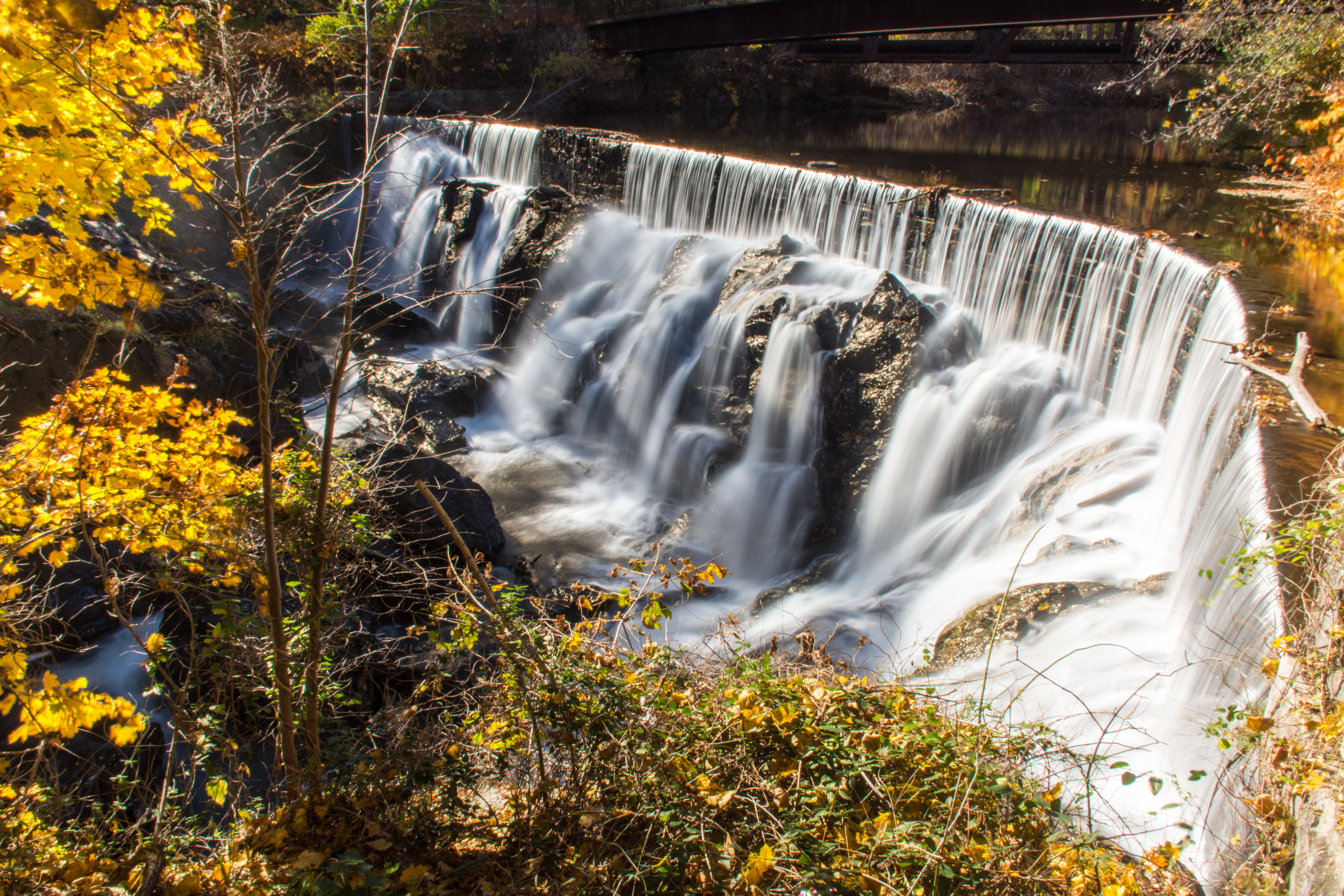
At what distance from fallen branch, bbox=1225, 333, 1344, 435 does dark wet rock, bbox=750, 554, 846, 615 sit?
3.91 m

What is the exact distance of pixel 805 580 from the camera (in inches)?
315

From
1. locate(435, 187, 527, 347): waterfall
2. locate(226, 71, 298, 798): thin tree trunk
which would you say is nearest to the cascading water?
locate(435, 187, 527, 347): waterfall

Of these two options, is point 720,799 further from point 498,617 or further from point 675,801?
point 498,617

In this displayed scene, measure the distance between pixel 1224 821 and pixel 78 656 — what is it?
8028 millimetres

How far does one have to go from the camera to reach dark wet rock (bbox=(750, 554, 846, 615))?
7.72 meters

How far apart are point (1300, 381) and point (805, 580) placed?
4.42 m

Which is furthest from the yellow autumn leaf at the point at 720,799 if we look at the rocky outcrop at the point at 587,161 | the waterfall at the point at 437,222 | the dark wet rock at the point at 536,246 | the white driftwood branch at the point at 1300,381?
the rocky outcrop at the point at 587,161

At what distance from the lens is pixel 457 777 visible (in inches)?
135

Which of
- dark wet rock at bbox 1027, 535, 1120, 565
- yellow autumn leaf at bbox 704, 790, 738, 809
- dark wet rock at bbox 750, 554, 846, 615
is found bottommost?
dark wet rock at bbox 750, 554, 846, 615

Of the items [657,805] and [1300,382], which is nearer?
[657,805]

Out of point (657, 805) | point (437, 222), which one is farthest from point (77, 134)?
point (437, 222)

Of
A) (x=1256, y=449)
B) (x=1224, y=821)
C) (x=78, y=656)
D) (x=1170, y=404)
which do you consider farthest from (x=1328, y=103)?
(x=78, y=656)

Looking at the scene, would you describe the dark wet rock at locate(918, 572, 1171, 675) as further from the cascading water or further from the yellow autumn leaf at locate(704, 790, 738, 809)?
the cascading water

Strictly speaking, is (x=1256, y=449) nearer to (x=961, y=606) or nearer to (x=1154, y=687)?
(x=1154, y=687)
